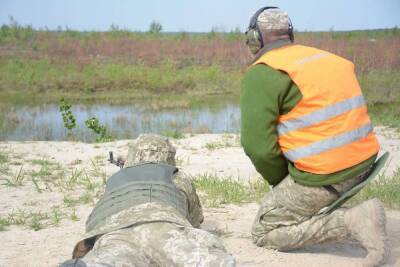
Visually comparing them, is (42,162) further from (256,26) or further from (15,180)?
(256,26)

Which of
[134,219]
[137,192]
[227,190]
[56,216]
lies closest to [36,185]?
[56,216]

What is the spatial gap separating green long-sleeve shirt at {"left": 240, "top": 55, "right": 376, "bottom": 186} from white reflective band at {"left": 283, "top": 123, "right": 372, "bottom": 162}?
15 cm

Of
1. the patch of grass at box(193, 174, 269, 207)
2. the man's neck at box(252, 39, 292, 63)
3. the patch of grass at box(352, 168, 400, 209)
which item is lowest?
the patch of grass at box(193, 174, 269, 207)

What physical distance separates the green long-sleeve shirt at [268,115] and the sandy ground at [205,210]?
64 centimetres

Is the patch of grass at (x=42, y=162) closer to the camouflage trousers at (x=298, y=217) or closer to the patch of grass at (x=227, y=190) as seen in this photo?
the patch of grass at (x=227, y=190)

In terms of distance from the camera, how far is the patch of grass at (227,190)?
5316 millimetres

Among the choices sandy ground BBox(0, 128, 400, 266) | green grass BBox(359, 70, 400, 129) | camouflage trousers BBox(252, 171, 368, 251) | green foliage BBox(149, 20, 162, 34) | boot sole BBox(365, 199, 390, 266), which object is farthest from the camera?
green foliage BBox(149, 20, 162, 34)

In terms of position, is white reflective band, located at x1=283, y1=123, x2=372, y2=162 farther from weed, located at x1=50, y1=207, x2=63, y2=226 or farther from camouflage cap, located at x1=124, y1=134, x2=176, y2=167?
weed, located at x1=50, y1=207, x2=63, y2=226

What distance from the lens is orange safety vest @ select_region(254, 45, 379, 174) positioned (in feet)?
11.3

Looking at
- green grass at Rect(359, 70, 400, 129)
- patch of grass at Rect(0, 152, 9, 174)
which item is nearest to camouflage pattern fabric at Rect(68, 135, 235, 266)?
patch of grass at Rect(0, 152, 9, 174)

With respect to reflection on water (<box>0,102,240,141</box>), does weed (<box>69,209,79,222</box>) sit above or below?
above

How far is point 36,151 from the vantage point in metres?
7.87

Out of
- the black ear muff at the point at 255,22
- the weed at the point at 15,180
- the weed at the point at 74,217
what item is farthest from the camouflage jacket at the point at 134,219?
the weed at the point at 15,180

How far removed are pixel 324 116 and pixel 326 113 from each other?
0.02 meters
